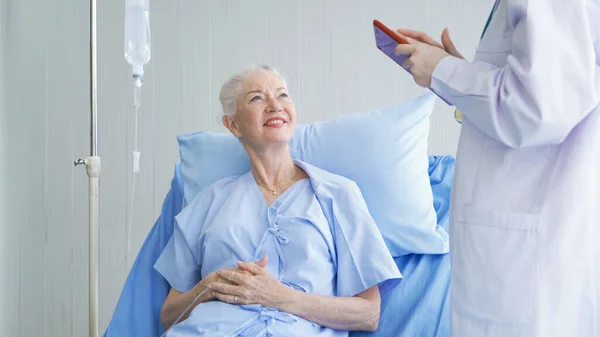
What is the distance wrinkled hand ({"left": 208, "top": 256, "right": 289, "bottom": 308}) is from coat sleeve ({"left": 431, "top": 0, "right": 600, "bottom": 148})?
0.64 meters

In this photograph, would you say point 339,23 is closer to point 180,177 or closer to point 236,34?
point 236,34

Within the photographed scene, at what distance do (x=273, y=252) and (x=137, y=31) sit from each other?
3.25 ft

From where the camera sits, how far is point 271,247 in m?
1.50

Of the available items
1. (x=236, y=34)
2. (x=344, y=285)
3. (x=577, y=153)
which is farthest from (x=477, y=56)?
(x=236, y=34)

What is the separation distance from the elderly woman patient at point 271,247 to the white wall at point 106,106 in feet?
2.07

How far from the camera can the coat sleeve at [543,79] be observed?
0.92 m

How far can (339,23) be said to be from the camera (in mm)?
2287

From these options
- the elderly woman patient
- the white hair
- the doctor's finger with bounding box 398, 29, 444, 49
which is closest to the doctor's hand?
the doctor's finger with bounding box 398, 29, 444, 49

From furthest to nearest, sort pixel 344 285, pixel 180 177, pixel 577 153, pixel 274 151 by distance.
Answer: pixel 180 177, pixel 274 151, pixel 344 285, pixel 577 153

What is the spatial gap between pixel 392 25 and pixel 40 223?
1.57 m

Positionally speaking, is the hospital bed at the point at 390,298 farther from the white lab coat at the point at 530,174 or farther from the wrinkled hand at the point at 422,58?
the wrinkled hand at the point at 422,58

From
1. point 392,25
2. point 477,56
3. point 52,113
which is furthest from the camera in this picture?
point 52,113

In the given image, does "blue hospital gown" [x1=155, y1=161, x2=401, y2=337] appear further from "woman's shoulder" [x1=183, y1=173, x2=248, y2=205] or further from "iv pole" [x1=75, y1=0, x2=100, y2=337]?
"iv pole" [x1=75, y1=0, x2=100, y2=337]

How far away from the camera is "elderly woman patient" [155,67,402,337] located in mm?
1395
